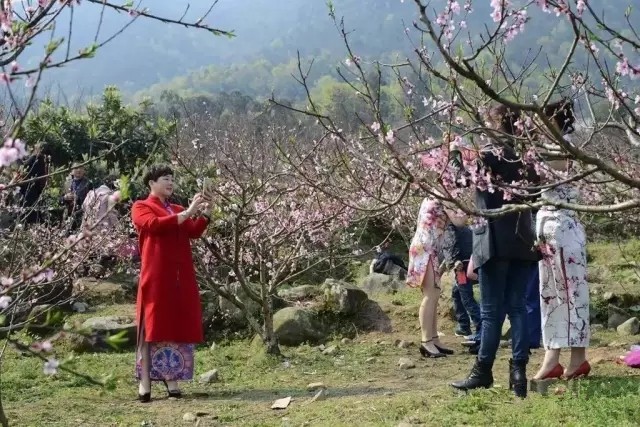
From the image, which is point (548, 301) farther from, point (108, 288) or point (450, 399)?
point (108, 288)

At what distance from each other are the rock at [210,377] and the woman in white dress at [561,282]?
2.71 m

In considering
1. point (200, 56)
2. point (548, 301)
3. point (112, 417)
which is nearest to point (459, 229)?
point (548, 301)

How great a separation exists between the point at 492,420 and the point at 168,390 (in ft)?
8.29

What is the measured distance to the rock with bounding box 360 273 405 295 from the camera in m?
9.62

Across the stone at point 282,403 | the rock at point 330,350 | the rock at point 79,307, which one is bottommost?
the stone at point 282,403

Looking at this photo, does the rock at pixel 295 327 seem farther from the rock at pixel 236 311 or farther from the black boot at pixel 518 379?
the black boot at pixel 518 379

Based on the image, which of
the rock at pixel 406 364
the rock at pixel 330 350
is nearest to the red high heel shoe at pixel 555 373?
the rock at pixel 406 364

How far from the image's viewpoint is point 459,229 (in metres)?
6.52

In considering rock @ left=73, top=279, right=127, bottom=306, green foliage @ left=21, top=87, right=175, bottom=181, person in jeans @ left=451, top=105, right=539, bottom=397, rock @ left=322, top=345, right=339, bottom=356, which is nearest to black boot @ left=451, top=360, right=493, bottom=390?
person in jeans @ left=451, top=105, right=539, bottom=397

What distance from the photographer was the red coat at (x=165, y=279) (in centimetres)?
531

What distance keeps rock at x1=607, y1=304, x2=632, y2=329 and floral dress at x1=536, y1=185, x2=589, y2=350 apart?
357 centimetres

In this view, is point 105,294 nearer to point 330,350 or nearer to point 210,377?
point 330,350

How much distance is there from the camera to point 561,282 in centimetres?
459

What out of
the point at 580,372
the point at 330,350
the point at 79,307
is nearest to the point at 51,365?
the point at 580,372
